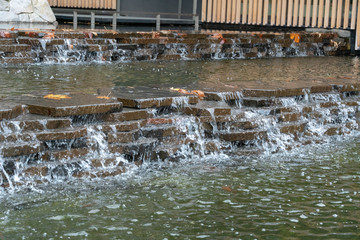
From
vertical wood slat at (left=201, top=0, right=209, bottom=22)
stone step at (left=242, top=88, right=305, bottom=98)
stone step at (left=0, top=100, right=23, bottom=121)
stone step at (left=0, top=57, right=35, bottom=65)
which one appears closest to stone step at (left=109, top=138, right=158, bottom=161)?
stone step at (left=0, top=100, right=23, bottom=121)

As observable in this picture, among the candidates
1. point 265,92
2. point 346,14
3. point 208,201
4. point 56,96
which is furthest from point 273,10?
point 208,201

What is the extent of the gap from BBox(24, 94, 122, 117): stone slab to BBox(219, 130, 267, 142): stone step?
1.27m

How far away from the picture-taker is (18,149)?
209 inches

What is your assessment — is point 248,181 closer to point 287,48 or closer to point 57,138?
point 57,138

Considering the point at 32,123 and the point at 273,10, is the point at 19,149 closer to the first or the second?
the point at 32,123

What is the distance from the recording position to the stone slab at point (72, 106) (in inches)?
232

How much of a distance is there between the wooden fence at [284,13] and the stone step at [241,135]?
33.1 ft

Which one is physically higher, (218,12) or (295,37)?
(218,12)

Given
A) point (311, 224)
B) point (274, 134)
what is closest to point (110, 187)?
point (311, 224)

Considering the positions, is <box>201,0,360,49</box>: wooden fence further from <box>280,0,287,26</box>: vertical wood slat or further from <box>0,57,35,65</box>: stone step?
<box>0,57,35,65</box>: stone step

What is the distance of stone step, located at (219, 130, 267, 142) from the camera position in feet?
22.1

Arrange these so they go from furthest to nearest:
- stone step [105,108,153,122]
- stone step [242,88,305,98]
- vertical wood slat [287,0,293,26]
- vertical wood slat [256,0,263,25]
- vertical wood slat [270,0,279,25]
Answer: vertical wood slat [256,0,263,25]
vertical wood slat [270,0,279,25]
vertical wood slat [287,0,293,26]
stone step [242,88,305,98]
stone step [105,108,153,122]

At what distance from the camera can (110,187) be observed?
535 cm

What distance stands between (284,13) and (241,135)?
11642mm
